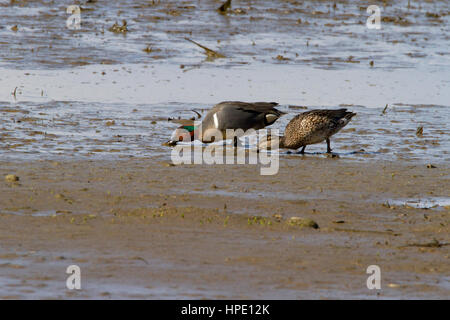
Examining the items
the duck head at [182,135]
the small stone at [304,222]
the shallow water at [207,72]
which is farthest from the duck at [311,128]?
the small stone at [304,222]

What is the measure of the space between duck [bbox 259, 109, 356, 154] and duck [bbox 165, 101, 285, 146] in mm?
417

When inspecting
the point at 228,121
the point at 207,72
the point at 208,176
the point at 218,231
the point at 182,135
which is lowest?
the point at 218,231

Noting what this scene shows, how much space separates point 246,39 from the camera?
20156 mm

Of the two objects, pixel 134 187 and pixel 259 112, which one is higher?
pixel 259 112

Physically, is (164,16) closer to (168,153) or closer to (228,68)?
(228,68)

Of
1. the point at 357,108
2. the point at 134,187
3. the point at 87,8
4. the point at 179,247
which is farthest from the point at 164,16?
the point at 179,247

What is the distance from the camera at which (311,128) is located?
10289 millimetres

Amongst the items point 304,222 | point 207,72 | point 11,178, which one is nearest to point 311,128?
point 304,222

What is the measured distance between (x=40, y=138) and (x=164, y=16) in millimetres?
12412

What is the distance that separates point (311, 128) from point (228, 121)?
101 cm

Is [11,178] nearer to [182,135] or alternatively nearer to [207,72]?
[182,135]

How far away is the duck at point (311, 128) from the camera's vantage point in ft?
33.9

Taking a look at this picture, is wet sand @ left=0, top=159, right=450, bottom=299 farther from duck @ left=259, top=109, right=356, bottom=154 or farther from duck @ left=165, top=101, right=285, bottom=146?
duck @ left=165, top=101, right=285, bottom=146

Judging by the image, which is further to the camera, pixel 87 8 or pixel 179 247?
pixel 87 8
